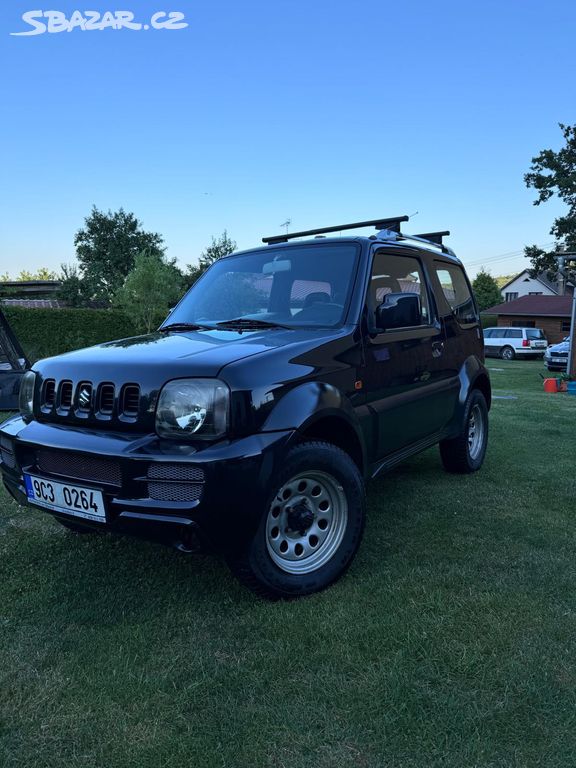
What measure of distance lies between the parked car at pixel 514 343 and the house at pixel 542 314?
8.90m

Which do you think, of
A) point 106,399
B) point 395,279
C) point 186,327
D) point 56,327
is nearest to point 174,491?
point 106,399

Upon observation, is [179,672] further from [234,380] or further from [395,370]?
[395,370]

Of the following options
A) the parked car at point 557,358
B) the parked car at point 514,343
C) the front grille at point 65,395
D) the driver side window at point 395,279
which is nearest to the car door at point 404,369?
the driver side window at point 395,279

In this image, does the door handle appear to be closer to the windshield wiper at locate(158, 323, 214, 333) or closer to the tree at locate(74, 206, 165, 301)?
the windshield wiper at locate(158, 323, 214, 333)

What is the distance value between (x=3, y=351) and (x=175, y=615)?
25.8 ft

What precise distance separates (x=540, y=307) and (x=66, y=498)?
44373 mm

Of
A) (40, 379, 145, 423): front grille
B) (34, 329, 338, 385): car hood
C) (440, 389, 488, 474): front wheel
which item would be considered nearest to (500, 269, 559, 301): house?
(440, 389, 488, 474): front wheel

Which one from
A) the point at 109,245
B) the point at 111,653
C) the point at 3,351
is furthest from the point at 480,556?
the point at 109,245

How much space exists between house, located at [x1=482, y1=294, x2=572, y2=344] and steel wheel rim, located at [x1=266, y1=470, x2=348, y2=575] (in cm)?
4066

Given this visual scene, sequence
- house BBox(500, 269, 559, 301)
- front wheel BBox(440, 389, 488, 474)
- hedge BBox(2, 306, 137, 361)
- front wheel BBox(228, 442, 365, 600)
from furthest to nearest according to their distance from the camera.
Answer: house BBox(500, 269, 559, 301) → hedge BBox(2, 306, 137, 361) → front wheel BBox(440, 389, 488, 474) → front wheel BBox(228, 442, 365, 600)

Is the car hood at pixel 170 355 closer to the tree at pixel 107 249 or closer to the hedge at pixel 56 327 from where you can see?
the hedge at pixel 56 327

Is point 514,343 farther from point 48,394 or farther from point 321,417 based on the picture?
point 48,394

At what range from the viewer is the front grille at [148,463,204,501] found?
7.44 ft

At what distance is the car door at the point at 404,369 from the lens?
3311mm
